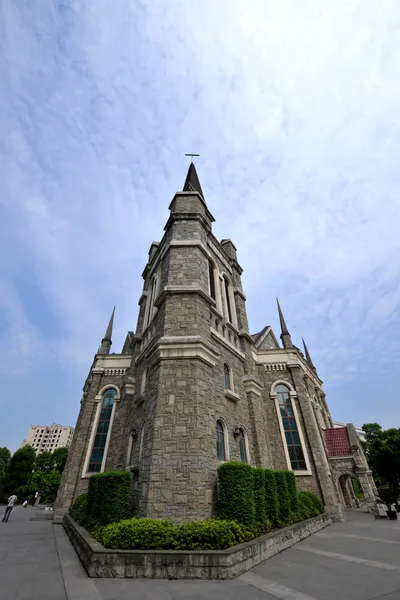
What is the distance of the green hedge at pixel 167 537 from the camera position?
5.98m

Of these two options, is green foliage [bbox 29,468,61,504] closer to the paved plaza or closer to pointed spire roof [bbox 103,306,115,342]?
pointed spire roof [bbox 103,306,115,342]

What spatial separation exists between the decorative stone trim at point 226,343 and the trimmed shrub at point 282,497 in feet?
17.9

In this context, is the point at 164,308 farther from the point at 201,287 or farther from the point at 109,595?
the point at 109,595

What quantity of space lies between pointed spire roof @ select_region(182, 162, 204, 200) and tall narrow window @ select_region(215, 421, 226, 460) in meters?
17.2

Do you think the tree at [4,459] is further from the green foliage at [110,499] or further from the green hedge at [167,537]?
the green hedge at [167,537]

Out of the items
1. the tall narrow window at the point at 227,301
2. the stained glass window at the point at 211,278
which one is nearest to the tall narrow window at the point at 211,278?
the stained glass window at the point at 211,278

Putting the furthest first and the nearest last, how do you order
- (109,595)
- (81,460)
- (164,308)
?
1. (81,460)
2. (164,308)
3. (109,595)

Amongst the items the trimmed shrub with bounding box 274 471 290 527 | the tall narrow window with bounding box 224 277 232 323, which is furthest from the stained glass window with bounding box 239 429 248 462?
the tall narrow window with bounding box 224 277 232 323

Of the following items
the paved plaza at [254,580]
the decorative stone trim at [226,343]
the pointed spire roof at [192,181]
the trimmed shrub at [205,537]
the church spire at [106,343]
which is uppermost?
the pointed spire roof at [192,181]

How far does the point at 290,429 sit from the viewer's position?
15.3 metres

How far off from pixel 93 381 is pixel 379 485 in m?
55.8

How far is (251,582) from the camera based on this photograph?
16.7ft

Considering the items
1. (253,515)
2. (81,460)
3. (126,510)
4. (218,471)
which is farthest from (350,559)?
(81,460)

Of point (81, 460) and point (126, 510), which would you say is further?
point (81, 460)
